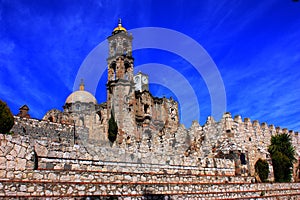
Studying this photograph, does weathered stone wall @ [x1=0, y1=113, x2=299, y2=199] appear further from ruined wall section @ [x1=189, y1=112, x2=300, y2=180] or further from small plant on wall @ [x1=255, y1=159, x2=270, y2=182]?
small plant on wall @ [x1=255, y1=159, x2=270, y2=182]

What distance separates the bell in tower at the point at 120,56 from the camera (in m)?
46.1

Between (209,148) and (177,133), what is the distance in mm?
2498

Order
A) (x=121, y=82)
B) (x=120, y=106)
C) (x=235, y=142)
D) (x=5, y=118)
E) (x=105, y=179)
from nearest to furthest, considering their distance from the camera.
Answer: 1. (x=5, y=118)
2. (x=105, y=179)
3. (x=235, y=142)
4. (x=120, y=106)
5. (x=121, y=82)

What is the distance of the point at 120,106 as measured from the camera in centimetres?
4375

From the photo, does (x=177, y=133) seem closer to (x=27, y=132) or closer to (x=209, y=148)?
(x=209, y=148)

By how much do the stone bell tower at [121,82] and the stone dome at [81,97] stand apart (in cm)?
829

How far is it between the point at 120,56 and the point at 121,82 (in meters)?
4.76

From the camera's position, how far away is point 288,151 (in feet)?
76.2

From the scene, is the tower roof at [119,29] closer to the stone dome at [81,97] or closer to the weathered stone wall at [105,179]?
the stone dome at [81,97]

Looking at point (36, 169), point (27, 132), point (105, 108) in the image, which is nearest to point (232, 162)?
point (36, 169)

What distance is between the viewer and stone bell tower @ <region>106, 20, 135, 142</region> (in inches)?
1709

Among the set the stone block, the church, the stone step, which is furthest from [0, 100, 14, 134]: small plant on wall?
the church

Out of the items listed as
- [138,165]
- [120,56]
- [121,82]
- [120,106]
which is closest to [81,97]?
[121,82]

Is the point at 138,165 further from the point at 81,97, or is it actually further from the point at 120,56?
the point at 81,97
